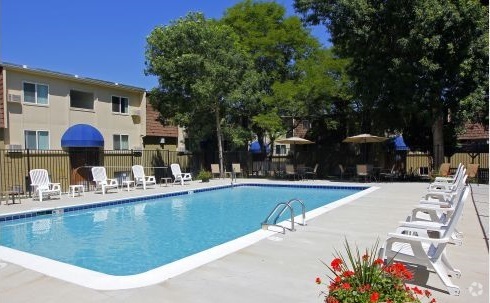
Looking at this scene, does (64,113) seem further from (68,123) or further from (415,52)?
(415,52)

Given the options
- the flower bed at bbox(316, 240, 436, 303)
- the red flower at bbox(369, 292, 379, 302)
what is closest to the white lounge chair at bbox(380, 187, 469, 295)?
the flower bed at bbox(316, 240, 436, 303)

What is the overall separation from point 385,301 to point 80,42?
17222mm

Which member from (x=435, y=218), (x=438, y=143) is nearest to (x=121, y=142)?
(x=438, y=143)

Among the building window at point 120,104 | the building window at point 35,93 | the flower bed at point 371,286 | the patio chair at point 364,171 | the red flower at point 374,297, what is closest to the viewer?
the red flower at point 374,297

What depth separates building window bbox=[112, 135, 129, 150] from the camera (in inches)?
971

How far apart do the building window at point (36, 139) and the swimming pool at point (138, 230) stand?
854cm

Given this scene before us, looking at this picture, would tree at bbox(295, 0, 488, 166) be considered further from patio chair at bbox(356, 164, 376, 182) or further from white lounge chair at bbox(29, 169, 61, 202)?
white lounge chair at bbox(29, 169, 61, 202)

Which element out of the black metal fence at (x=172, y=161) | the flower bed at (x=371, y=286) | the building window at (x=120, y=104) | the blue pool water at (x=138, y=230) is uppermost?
the building window at (x=120, y=104)

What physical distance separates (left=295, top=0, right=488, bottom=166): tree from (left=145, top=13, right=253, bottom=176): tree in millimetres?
4820

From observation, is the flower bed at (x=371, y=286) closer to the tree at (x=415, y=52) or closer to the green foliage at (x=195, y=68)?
the tree at (x=415, y=52)

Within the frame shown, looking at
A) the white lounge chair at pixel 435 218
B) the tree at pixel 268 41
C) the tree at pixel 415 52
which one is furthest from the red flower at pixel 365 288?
the tree at pixel 268 41

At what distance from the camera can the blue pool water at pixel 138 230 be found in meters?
7.76

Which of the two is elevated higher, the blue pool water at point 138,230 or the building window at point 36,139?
the building window at point 36,139

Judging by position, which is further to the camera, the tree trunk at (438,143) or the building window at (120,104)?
the building window at (120,104)
